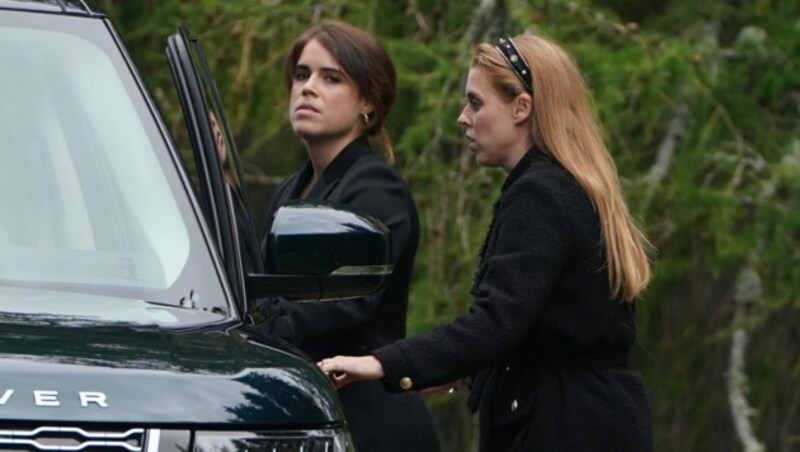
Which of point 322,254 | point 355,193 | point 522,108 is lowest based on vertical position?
point 355,193

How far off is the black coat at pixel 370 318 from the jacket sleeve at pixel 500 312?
44 centimetres

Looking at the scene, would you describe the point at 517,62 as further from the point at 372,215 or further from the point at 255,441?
the point at 255,441

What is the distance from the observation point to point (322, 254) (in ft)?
12.7

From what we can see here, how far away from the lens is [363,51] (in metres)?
5.20

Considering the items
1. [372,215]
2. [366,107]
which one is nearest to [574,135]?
[372,215]

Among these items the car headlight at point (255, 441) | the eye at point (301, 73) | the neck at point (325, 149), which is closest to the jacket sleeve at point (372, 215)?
the neck at point (325, 149)

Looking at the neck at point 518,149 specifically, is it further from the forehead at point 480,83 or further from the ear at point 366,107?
the ear at point 366,107

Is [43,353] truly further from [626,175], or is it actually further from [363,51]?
[626,175]

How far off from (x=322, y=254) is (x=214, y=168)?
38 cm

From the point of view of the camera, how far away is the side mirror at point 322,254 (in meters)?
3.89

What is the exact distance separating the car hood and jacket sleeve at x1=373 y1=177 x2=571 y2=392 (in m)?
0.72

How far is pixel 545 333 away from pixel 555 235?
20 cm

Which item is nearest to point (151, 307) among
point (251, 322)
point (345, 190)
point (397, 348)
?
point (251, 322)

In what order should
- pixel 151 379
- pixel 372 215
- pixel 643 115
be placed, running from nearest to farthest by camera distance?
pixel 151 379
pixel 372 215
pixel 643 115
